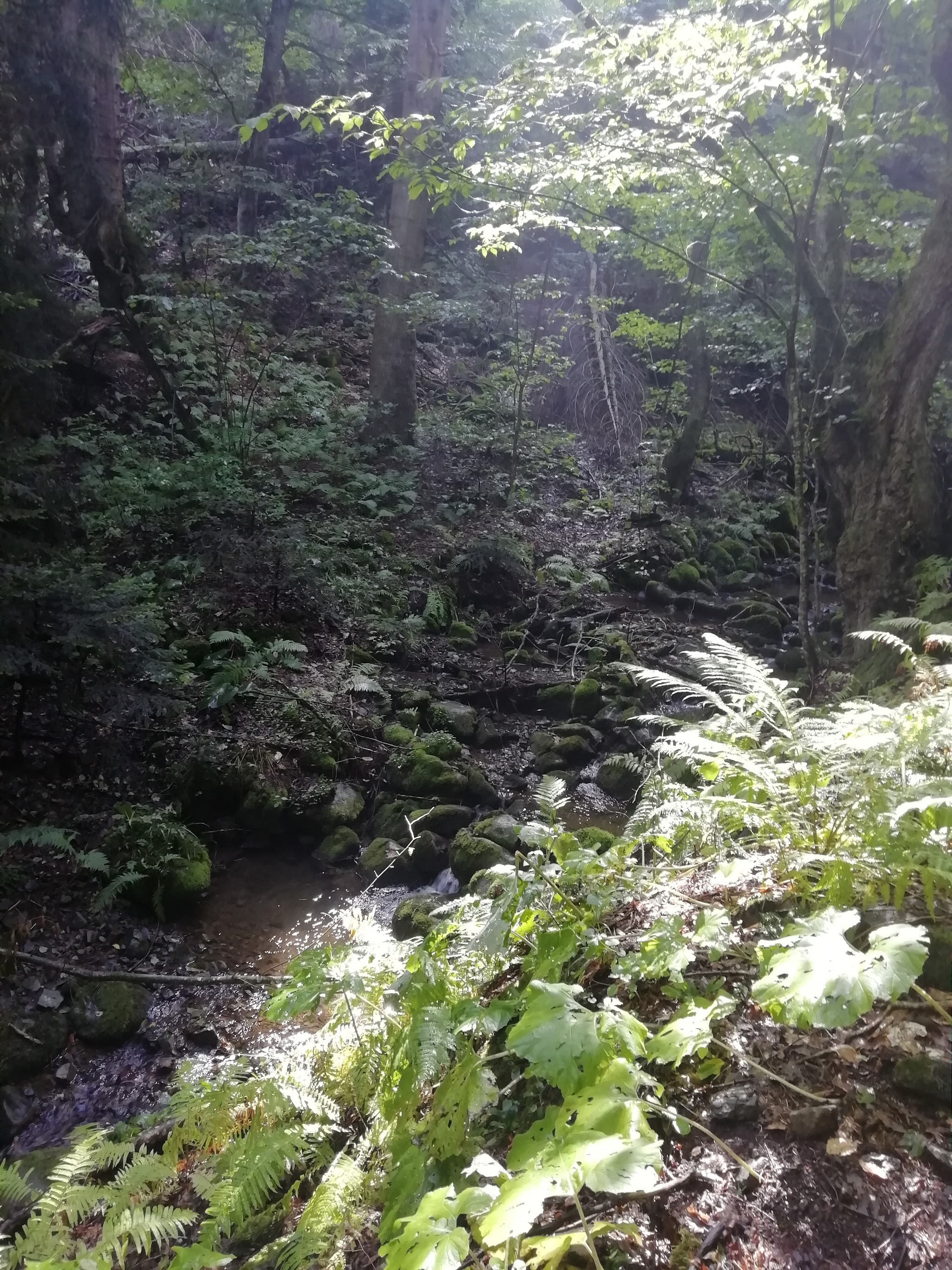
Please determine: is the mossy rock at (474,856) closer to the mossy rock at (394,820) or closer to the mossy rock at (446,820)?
the mossy rock at (446,820)

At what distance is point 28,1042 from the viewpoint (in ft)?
12.8

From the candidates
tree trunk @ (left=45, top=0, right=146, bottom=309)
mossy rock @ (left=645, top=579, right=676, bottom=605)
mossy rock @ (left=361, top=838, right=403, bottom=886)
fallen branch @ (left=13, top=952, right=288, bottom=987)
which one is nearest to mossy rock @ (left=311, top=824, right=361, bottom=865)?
Answer: mossy rock @ (left=361, top=838, right=403, bottom=886)

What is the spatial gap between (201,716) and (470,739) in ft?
8.16

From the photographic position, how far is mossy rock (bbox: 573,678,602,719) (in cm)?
777

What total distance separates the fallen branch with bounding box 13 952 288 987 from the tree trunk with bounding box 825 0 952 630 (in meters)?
6.06

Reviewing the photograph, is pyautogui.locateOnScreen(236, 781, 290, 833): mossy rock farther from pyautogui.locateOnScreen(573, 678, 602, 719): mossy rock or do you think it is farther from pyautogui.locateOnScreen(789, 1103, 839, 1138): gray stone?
pyautogui.locateOnScreen(789, 1103, 839, 1138): gray stone

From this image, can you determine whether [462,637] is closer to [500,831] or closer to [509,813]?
[509,813]

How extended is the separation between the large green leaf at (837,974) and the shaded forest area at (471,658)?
12 millimetres

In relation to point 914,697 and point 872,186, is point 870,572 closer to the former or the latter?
Result: point 914,697

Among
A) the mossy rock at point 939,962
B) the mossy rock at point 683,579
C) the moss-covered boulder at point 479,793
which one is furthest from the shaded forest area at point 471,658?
the mossy rock at point 683,579

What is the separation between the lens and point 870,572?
737cm

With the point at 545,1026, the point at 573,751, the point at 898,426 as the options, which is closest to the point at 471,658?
the point at 573,751

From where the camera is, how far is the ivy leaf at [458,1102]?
6.33 feet

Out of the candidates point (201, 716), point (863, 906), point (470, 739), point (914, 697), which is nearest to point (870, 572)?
point (914, 697)
